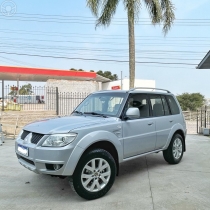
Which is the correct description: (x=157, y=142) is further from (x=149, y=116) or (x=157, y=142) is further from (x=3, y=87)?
(x=3, y=87)

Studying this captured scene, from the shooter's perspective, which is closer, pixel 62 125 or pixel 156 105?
pixel 62 125

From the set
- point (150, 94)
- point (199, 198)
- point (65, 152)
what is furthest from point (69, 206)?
point (150, 94)

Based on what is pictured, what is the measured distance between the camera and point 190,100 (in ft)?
105

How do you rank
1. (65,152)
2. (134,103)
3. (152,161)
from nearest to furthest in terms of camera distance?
(65,152)
(134,103)
(152,161)

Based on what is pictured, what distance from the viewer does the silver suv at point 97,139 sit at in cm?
347

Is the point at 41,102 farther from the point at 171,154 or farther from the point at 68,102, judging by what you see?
the point at 171,154

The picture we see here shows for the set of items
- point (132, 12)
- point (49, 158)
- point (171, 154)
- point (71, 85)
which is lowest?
point (171, 154)

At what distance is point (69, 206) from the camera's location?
11.5 ft

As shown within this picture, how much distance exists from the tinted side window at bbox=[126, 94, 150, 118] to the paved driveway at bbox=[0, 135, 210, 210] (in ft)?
4.36

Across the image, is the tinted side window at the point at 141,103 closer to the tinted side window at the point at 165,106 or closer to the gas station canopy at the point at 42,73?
the tinted side window at the point at 165,106

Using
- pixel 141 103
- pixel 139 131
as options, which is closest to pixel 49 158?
pixel 139 131

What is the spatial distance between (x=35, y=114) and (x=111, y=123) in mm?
10936

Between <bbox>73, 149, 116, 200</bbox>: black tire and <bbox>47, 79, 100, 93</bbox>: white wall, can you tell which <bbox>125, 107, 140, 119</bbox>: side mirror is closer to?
<bbox>73, 149, 116, 200</bbox>: black tire

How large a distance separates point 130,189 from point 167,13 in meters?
10.5
